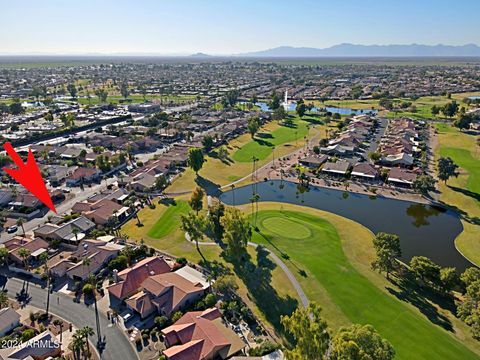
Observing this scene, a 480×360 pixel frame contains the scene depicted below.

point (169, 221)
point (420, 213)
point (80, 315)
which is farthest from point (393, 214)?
point (80, 315)

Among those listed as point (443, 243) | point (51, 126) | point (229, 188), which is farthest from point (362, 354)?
point (51, 126)

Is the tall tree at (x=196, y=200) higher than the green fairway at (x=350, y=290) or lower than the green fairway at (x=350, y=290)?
higher

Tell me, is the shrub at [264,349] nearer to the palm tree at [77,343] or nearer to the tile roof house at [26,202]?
the palm tree at [77,343]

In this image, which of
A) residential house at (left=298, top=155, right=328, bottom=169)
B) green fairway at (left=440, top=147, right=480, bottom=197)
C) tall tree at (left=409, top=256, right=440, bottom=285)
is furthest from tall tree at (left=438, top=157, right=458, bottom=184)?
tall tree at (left=409, top=256, right=440, bottom=285)

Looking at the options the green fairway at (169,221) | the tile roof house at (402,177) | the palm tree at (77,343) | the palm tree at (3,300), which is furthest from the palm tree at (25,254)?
the tile roof house at (402,177)

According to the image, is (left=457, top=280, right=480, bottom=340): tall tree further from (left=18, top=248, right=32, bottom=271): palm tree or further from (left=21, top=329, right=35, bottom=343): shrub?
(left=18, top=248, right=32, bottom=271): palm tree

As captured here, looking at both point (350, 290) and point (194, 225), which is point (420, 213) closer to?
point (350, 290)
